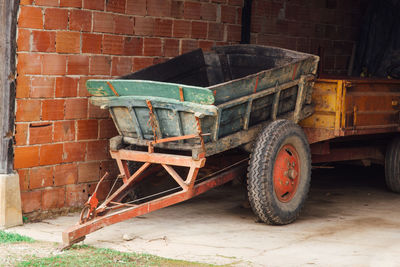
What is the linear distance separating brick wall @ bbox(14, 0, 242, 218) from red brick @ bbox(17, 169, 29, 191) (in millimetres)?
12

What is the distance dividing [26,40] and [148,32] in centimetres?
177

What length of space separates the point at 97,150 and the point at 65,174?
519 mm

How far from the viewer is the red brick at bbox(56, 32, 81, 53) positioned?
771cm

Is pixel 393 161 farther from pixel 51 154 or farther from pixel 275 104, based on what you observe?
pixel 51 154

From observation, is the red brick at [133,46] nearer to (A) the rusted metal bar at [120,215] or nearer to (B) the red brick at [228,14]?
(B) the red brick at [228,14]

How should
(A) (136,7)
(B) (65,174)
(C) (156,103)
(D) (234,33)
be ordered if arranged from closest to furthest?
(C) (156,103)
(B) (65,174)
(A) (136,7)
(D) (234,33)

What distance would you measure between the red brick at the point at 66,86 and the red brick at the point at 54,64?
0.09m

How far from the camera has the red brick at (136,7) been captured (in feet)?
27.5

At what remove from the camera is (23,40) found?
7.38 meters

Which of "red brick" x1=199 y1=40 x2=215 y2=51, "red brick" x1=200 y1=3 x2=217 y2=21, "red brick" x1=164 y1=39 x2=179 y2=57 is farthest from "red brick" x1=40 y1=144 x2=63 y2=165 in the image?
"red brick" x1=200 y1=3 x2=217 y2=21

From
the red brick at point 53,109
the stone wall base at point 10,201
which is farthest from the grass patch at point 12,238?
the red brick at point 53,109

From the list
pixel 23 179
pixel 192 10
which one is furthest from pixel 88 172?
pixel 192 10

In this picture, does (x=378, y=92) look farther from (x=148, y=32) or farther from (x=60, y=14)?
(x=60, y=14)

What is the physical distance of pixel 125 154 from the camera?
7.35m
